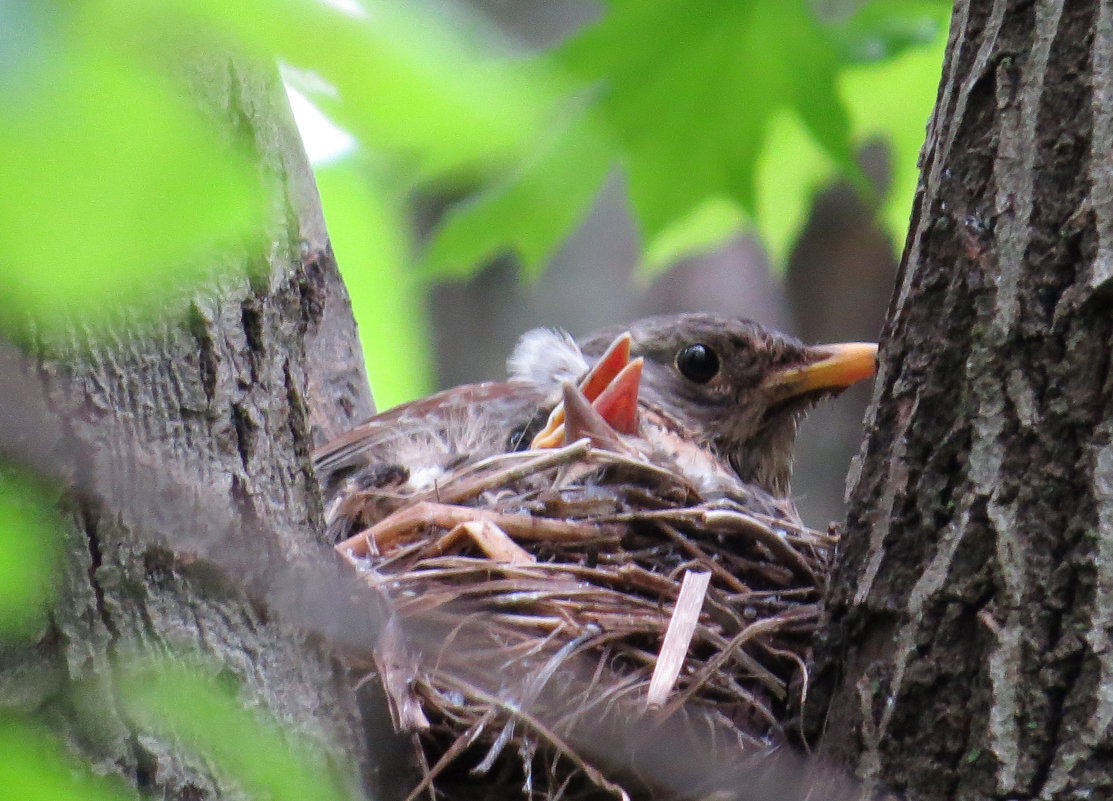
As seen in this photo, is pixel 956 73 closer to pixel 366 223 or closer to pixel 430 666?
pixel 430 666

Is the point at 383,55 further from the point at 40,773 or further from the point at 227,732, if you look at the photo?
the point at 227,732

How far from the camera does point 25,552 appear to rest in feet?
3.67

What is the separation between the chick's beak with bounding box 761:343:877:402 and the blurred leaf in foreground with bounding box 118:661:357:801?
8.18 ft

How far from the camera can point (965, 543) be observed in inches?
66.5

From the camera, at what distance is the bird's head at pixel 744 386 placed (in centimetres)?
391

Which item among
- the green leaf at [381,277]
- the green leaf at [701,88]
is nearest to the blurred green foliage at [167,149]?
the green leaf at [701,88]

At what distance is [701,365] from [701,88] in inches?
38.9

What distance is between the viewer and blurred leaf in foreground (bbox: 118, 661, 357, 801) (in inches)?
51.2

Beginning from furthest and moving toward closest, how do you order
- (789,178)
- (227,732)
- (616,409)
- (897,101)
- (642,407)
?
(789,178) < (897,101) < (642,407) < (616,409) < (227,732)

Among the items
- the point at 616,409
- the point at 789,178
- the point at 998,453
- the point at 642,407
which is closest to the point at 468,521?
the point at 616,409

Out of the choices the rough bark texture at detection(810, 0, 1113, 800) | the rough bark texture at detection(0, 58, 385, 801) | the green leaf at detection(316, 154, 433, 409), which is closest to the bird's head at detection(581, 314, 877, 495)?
the green leaf at detection(316, 154, 433, 409)

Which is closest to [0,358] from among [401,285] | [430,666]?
[430,666]

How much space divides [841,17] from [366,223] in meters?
2.19

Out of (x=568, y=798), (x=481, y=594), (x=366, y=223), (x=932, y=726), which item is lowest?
(x=568, y=798)
